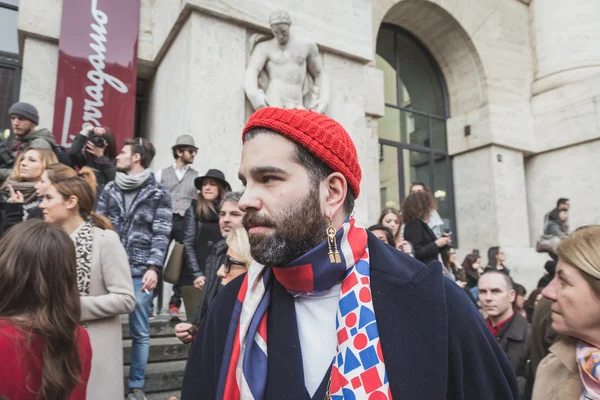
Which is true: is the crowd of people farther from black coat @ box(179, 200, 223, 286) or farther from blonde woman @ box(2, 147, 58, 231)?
black coat @ box(179, 200, 223, 286)

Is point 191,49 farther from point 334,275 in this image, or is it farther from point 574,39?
point 574,39

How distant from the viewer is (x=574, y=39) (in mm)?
11875

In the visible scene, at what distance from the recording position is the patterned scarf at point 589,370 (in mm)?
1722

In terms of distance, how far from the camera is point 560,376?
192cm

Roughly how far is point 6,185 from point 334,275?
3181 mm

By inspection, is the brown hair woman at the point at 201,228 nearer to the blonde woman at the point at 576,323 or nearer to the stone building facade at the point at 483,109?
the blonde woman at the point at 576,323

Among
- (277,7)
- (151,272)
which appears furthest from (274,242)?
(277,7)

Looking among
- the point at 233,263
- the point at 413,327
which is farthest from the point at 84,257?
the point at 413,327

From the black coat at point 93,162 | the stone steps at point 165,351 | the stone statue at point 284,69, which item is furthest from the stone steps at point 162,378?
the stone statue at point 284,69

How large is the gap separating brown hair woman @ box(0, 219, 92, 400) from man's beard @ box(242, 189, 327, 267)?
1.10 m

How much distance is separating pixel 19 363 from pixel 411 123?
491 inches

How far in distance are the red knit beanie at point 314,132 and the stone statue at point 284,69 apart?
5445 millimetres

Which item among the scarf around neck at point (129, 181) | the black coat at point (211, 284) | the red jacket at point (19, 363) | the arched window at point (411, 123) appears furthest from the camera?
the arched window at point (411, 123)

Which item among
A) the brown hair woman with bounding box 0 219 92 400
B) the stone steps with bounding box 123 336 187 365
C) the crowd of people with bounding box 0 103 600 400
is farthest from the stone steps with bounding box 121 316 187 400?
the brown hair woman with bounding box 0 219 92 400
